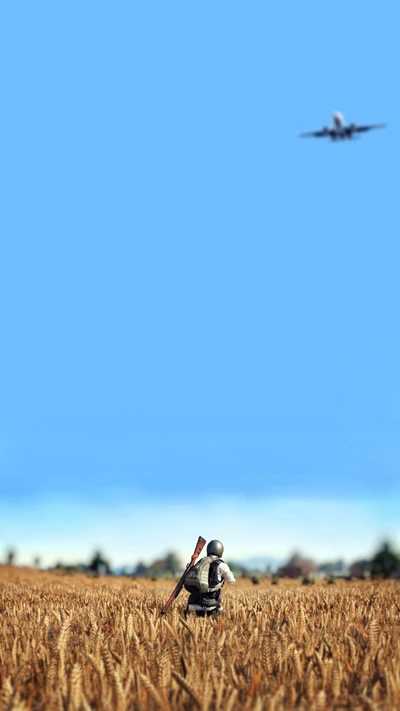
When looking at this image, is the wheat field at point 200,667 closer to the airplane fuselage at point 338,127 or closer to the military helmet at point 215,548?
the military helmet at point 215,548

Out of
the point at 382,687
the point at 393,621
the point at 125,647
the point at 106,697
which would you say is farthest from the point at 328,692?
the point at 393,621

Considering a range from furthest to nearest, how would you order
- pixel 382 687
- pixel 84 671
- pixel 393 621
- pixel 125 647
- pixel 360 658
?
1. pixel 393 621
2. pixel 125 647
3. pixel 360 658
4. pixel 84 671
5. pixel 382 687

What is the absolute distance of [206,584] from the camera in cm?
1067

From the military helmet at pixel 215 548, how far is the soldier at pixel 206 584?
12cm

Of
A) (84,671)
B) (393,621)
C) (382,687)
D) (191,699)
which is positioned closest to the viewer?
(191,699)

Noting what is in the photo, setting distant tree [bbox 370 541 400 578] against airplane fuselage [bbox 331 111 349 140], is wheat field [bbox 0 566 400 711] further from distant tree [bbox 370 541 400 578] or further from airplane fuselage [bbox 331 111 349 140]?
airplane fuselage [bbox 331 111 349 140]

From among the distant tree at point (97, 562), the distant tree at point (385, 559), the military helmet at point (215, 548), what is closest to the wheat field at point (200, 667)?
the military helmet at point (215, 548)

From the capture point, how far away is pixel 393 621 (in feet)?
33.7

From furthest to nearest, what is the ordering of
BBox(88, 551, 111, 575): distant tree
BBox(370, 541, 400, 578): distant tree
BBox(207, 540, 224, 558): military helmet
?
BBox(370, 541, 400, 578): distant tree < BBox(88, 551, 111, 575): distant tree < BBox(207, 540, 224, 558): military helmet

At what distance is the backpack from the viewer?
10.6 meters

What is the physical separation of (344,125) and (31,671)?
69.4m

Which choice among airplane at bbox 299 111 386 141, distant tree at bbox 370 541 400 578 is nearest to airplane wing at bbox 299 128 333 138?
airplane at bbox 299 111 386 141

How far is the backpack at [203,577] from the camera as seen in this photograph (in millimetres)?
10641

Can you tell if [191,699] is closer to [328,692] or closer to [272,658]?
[328,692]
